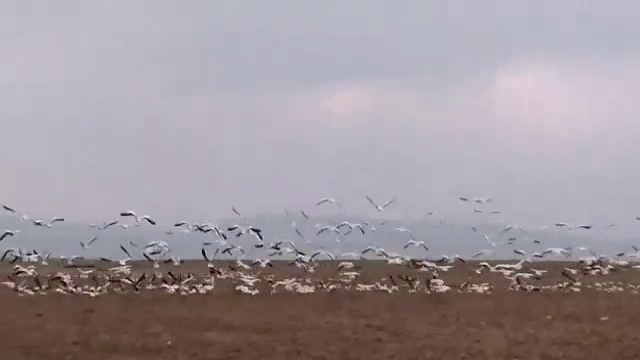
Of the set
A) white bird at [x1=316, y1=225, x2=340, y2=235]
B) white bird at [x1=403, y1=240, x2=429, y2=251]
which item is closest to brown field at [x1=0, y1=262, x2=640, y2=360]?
white bird at [x1=403, y1=240, x2=429, y2=251]

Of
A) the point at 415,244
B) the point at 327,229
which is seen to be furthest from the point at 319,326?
the point at 415,244

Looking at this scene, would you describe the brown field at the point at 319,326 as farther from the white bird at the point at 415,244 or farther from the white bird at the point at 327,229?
the white bird at the point at 327,229

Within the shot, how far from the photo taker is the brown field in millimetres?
30203

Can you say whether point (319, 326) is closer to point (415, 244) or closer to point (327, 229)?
point (327, 229)

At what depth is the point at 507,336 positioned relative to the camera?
111 feet

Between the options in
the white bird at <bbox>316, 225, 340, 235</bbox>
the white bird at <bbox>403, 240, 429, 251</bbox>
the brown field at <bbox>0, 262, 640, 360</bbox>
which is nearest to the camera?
the brown field at <bbox>0, 262, 640, 360</bbox>

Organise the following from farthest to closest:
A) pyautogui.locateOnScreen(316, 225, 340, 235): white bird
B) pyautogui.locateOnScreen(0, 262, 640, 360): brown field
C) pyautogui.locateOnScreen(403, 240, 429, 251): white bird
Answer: pyautogui.locateOnScreen(403, 240, 429, 251): white bird
pyautogui.locateOnScreen(316, 225, 340, 235): white bird
pyautogui.locateOnScreen(0, 262, 640, 360): brown field

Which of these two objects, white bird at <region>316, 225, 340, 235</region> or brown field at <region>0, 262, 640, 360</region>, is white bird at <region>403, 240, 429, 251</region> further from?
white bird at <region>316, 225, 340, 235</region>

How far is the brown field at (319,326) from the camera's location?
30203 mm

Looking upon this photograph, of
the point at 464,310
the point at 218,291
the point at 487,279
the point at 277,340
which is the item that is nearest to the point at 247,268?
the point at 487,279

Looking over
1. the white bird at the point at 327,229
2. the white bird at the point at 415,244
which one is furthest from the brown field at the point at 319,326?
the white bird at the point at 327,229

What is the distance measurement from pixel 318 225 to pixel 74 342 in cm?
1817

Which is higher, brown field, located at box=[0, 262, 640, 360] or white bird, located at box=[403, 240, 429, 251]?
white bird, located at box=[403, 240, 429, 251]

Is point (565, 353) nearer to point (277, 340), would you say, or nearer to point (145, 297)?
point (277, 340)
